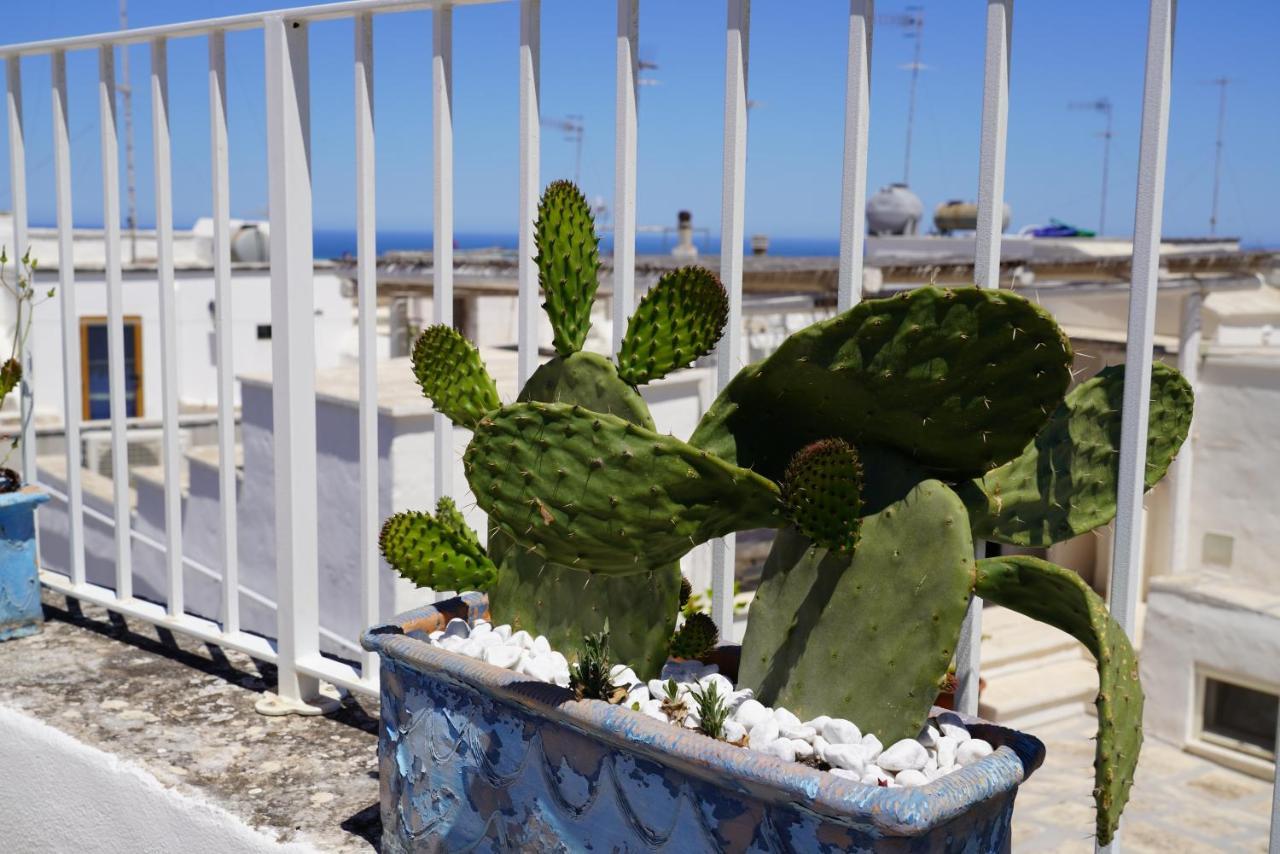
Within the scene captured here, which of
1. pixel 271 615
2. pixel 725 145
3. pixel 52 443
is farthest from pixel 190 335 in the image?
pixel 725 145

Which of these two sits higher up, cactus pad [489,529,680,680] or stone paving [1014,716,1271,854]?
cactus pad [489,529,680,680]

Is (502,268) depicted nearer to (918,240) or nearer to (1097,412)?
(918,240)

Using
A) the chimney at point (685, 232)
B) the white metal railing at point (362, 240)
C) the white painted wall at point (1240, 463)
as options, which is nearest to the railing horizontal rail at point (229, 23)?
the white metal railing at point (362, 240)

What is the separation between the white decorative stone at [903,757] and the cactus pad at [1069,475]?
0.26m

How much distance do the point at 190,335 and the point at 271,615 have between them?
9765 mm

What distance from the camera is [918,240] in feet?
68.4

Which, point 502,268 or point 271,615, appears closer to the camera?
point 271,615

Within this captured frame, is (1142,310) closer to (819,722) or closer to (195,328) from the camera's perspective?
(819,722)

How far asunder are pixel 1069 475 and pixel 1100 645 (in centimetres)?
29

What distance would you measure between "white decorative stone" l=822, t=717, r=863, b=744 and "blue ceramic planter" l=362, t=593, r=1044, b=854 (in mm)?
105

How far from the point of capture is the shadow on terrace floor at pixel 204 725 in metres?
1.86

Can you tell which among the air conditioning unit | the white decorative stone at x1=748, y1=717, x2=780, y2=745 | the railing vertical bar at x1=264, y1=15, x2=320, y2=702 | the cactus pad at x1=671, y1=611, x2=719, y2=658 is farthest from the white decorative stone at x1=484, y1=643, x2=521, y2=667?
the air conditioning unit

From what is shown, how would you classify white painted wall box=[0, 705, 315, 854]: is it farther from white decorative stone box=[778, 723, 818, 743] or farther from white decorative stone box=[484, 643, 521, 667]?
white decorative stone box=[778, 723, 818, 743]

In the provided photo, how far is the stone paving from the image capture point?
768 cm
